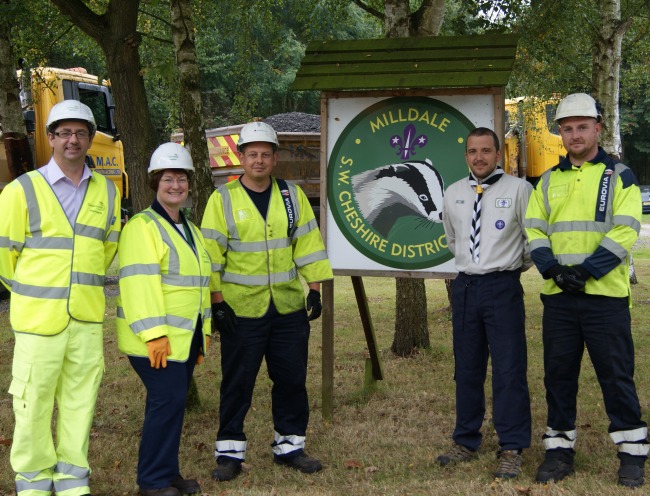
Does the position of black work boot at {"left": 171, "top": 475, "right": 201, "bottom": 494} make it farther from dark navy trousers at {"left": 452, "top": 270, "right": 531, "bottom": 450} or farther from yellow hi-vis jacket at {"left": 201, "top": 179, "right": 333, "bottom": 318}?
dark navy trousers at {"left": 452, "top": 270, "right": 531, "bottom": 450}

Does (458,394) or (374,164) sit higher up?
(374,164)

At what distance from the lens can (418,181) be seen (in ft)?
19.2

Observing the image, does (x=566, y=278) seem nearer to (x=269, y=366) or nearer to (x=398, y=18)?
(x=269, y=366)

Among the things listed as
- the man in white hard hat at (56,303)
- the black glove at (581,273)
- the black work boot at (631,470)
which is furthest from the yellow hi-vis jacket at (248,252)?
the black work boot at (631,470)

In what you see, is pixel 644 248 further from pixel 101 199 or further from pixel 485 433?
pixel 101 199

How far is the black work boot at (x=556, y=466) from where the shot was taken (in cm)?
466

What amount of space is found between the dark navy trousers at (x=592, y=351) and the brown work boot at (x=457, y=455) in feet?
1.91

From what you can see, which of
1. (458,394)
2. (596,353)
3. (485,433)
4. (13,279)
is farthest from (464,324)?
(13,279)

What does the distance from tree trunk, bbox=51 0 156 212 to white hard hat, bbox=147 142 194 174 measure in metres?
2.04

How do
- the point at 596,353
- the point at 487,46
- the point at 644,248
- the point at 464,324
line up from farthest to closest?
the point at 644,248 < the point at 487,46 < the point at 464,324 < the point at 596,353

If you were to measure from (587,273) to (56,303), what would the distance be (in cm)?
281

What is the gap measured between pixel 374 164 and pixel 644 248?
16.9 meters

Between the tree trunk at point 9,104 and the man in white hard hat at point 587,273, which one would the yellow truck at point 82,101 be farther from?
the man in white hard hat at point 587,273

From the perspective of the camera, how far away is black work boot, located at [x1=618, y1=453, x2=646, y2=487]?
14.8 feet
